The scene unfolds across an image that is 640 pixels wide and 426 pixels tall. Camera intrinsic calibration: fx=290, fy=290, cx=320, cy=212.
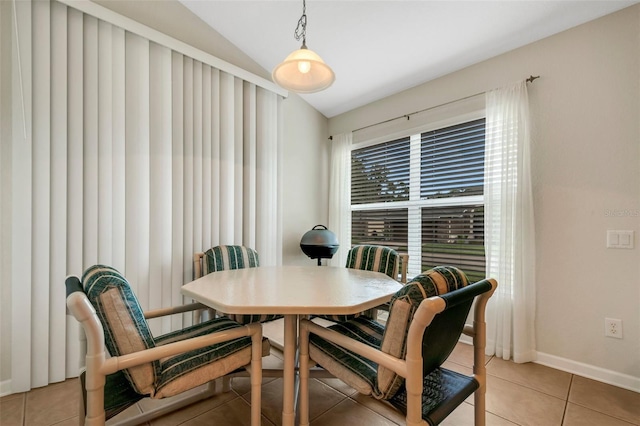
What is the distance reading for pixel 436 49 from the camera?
8.38ft

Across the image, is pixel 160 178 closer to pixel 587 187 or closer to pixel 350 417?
pixel 350 417

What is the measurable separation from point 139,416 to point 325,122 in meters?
3.57

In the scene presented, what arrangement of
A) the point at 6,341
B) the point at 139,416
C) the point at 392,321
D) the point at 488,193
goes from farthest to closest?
the point at 488,193, the point at 6,341, the point at 139,416, the point at 392,321

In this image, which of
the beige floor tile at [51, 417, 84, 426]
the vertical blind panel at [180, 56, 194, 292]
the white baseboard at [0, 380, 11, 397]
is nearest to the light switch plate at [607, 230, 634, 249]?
the vertical blind panel at [180, 56, 194, 292]

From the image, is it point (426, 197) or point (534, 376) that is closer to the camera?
point (534, 376)

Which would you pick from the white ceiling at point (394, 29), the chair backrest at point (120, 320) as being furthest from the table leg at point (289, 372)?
the white ceiling at point (394, 29)

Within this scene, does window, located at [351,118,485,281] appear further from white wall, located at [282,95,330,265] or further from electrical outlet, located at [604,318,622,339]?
electrical outlet, located at [604,318,622,339]

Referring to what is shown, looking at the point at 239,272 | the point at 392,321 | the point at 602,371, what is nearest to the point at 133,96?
the point at 239,272

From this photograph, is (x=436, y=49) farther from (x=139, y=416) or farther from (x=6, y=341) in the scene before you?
(x=6, y=341)

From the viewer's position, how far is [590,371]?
2047mm

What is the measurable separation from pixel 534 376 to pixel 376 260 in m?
1.36

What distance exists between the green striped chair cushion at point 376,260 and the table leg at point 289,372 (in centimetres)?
95

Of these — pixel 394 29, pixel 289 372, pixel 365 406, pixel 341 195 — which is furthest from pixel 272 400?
pixel 394 29

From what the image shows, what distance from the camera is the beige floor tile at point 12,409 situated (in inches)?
62.9
